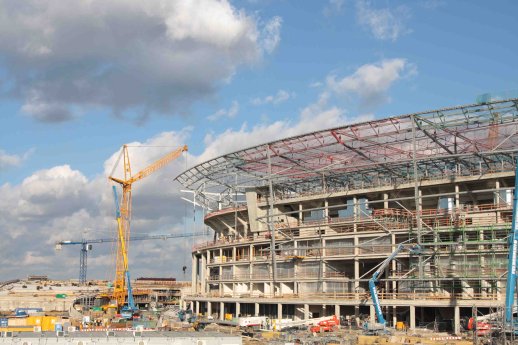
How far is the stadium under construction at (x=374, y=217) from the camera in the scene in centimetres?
6109

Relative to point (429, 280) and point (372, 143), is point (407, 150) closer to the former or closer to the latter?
point (372, 143)

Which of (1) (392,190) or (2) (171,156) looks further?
(2) (171,156)

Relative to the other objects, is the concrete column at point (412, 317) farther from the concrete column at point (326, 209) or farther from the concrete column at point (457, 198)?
the concrete column at point (326, 209)

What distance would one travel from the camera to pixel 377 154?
70562 mm

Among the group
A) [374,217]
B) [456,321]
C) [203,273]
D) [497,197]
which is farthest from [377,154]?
[203,273]

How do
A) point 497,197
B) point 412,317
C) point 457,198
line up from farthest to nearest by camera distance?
point 457,198 < point 497,197 < point 412,317

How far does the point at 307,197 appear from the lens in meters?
78.1

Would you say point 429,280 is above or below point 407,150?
below

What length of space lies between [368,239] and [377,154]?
981cm

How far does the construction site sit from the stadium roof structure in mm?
197

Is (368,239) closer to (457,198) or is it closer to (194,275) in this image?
(457,198)

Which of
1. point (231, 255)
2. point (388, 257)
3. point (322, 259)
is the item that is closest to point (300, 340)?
point (388, 257)

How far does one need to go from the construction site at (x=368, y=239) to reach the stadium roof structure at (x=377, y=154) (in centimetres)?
20

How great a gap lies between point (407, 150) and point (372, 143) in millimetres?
5139
